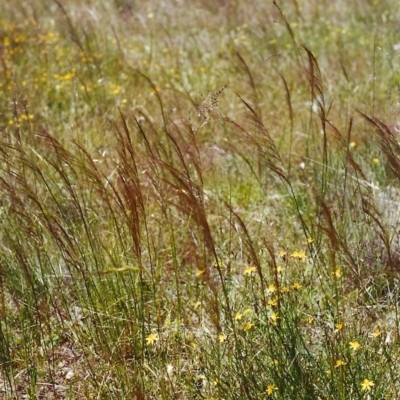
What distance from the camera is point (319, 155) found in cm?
342

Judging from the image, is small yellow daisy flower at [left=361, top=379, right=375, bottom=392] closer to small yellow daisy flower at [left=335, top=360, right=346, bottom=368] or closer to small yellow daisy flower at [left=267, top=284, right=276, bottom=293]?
small yellow daisy flower at [left=335, top=360, right=346, bottom=368]

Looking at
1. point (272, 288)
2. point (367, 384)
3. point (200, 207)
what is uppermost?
point (200, 207)

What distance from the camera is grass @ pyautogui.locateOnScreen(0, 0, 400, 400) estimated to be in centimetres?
174

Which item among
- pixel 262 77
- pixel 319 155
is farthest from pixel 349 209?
pixel 262 77

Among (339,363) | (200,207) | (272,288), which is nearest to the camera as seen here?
(200,207)

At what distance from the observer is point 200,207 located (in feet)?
4.87

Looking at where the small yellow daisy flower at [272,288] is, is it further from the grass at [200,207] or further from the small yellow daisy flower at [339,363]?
the small yellow daisy flower at [339,363]

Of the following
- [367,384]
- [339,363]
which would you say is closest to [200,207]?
[339,363]

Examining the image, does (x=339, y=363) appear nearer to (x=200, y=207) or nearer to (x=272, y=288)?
(x=272, y=288)

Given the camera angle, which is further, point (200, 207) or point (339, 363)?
point (339, 363)

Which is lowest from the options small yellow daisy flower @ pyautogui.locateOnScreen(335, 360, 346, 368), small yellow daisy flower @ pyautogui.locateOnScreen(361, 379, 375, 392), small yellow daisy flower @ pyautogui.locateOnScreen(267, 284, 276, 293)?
small yellow daisy flower @ pyautogui.locateOnScreen(361, 379, 375, 392)

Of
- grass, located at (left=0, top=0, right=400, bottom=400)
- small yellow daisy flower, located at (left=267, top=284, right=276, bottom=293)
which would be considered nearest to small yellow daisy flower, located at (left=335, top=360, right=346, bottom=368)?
grass, located at (left=0, top=0, right=400, bottom=400)

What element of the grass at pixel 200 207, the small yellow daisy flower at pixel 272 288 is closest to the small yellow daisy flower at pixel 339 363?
the grass at pixel 200 207

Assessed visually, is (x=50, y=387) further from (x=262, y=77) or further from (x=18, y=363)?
(x=262, y=77)
